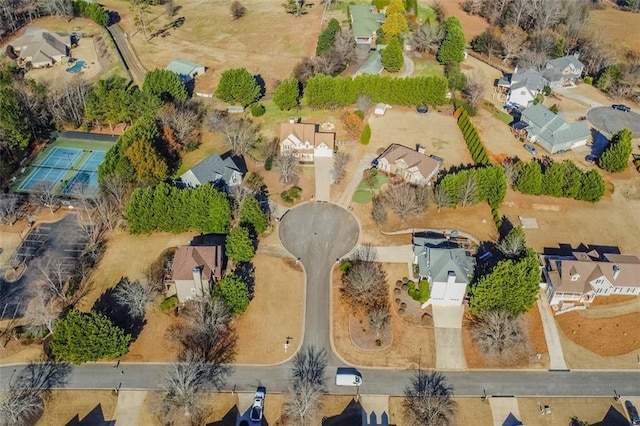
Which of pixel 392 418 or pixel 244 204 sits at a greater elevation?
pixel 244 204

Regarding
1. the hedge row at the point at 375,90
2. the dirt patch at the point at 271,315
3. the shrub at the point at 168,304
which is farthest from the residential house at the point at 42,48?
the dirt patch at the point at 271,315

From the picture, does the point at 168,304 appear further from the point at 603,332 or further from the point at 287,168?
the point at 603,332

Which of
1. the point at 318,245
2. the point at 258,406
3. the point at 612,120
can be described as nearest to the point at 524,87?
the point at 612,120

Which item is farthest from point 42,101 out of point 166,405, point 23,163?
point 166,405

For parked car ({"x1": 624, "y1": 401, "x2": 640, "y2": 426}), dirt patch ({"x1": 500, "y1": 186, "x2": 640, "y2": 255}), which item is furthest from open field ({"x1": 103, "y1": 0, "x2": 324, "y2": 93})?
parked car ({"x1": 624, "y1": 401, "x2": 640, "y2": 426})

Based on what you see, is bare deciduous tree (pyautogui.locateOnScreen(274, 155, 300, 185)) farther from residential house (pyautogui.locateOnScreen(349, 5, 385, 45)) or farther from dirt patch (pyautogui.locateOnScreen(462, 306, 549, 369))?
residential house (pyautogui.locateOnScreen(349, 5, 385, 45))

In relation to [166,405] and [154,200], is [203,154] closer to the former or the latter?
[154,200]

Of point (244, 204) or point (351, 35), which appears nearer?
point (244, 204)
